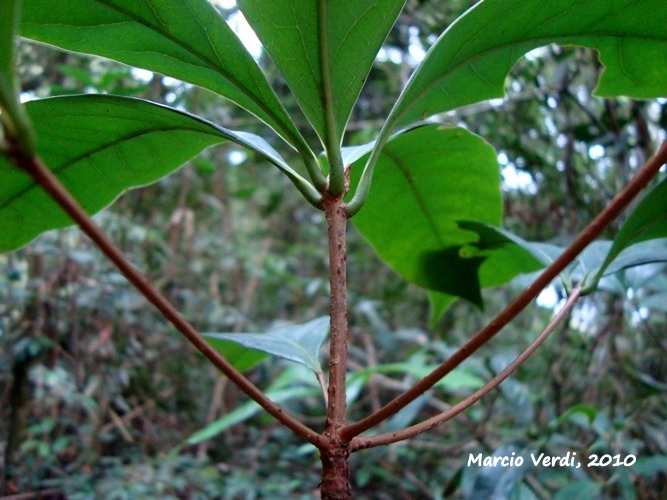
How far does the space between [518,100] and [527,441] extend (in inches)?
44.4

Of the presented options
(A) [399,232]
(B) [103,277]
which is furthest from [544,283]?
(B) [103,277]

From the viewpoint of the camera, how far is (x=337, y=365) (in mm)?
405

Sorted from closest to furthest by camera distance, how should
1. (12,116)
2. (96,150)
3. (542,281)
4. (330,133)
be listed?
(12,116)
(542,281)
(330,133)
(96,150)

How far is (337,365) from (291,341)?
0.17 m

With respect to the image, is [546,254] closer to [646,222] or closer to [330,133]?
[646,222]

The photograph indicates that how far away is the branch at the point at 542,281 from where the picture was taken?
0.32 meters

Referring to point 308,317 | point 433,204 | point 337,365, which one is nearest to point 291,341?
point 337,365

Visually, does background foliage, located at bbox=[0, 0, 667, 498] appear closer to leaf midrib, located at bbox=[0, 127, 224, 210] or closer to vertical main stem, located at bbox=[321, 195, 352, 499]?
vertical main stem, located at bbox=[321, 195, 352, 499]

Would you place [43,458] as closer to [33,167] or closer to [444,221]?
[444,221]

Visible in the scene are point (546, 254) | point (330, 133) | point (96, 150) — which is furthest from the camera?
point (546, 254)

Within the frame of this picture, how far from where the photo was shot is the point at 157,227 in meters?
2.88

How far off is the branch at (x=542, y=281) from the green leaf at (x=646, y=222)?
195mm

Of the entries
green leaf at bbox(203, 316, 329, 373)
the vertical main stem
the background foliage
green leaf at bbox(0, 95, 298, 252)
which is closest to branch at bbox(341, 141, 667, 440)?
the vertical main stem

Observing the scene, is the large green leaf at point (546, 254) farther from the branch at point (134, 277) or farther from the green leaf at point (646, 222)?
the branch at point (134, 277)
